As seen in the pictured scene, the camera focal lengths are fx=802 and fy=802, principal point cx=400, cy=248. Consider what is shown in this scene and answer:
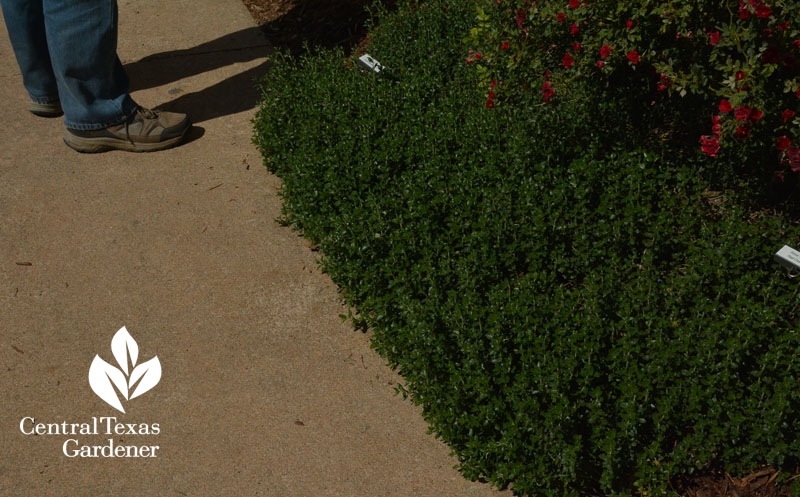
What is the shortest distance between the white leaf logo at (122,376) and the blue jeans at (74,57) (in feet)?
6.11

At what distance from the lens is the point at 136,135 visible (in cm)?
507

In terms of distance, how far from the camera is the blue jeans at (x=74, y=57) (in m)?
4.67

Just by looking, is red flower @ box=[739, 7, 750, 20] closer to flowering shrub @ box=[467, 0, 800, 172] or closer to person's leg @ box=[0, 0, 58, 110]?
flowering shrub @ box=[467, 0, 800, 172]

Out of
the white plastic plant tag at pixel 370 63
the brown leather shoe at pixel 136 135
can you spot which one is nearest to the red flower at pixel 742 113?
the white plastic plant tag at pixel 370 63

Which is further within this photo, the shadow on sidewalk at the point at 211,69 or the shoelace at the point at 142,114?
the shadow on sidewalk at the point at 211,69

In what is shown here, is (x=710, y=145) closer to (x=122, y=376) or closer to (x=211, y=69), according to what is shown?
(x=122, y=376)

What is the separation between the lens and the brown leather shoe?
5.07 m

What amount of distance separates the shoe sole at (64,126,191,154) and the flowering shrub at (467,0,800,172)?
211 centimetres

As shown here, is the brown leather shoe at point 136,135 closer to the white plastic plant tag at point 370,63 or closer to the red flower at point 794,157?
the white plastic plant tag at point 370,63

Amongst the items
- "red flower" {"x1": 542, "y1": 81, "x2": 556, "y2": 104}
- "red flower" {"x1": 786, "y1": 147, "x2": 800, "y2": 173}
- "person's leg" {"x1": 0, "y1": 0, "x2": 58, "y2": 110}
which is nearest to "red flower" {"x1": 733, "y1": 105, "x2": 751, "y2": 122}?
"red flower" {"x1": 786, "y1": 147, "x2": 800, "y2": 173}

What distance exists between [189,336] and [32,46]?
2.51 meters

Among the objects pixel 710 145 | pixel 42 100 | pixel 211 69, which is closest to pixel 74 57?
pixel 42 100

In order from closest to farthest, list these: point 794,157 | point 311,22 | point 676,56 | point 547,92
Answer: point 794,157 → point 676,56 → point 547,92 → point 311,22

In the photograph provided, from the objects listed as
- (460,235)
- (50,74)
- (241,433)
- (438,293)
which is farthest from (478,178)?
(50,74)
